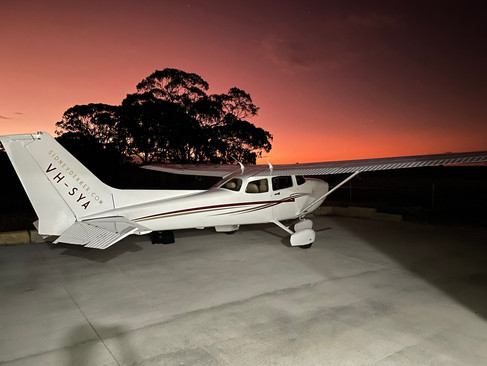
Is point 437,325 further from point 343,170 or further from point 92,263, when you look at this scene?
point 92,263

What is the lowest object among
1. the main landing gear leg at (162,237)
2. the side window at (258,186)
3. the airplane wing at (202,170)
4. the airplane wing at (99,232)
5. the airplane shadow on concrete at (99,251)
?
the airplane shadow on concrete at (99,251)

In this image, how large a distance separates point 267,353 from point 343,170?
523 cm

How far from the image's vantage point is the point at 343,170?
8.10 meters

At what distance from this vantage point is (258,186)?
8805 millimetres

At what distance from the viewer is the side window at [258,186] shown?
8672 millimetres

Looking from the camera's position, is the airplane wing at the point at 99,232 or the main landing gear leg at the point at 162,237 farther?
the main landing gear leg at the point at 162,237

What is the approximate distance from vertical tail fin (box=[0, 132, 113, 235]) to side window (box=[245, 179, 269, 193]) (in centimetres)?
349

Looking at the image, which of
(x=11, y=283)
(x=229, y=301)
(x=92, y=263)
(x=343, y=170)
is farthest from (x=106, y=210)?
(x=343, y=170)

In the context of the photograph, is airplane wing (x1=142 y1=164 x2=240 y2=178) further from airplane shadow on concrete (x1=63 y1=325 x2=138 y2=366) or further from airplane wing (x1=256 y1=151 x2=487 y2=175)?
airplane shadow on concrete (x1=63 y1=325 x2=138 y2=366)

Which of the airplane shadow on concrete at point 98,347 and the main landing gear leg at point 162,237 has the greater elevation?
the main landing gear leg at point 162,237

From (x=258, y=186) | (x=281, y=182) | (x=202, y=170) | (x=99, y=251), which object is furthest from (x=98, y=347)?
(x=202, y=170)

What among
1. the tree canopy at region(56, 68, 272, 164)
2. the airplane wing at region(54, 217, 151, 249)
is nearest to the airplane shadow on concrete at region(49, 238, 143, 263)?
the airplane wing at region(54, 217, 151, 249)

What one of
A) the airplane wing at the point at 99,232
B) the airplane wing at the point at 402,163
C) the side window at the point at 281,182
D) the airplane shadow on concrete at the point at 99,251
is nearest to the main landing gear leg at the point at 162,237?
the airplane shadow on concrete at the point at 99,251

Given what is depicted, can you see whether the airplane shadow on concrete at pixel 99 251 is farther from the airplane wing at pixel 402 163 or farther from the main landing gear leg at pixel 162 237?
the airplane wing at pixel 402 163
